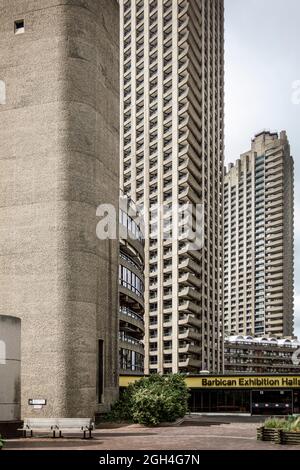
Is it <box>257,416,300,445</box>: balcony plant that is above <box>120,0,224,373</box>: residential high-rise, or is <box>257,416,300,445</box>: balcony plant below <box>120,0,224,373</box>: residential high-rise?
below

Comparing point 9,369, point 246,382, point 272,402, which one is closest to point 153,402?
point 9,369

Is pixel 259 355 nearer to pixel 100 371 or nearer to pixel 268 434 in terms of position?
pixel 100 371

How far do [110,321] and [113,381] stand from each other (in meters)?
4.38

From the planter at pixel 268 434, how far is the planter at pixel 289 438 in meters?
0.28

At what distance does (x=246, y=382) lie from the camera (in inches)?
2425

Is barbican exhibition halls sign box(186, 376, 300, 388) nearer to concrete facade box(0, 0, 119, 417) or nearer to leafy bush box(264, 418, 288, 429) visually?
concrete facade box(0, 0, 119, 417)

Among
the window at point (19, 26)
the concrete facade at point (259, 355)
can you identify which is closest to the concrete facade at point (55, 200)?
the window at point (19, 26)

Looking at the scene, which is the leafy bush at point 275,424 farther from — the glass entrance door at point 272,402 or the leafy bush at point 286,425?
the glass entrance door at point 272,402

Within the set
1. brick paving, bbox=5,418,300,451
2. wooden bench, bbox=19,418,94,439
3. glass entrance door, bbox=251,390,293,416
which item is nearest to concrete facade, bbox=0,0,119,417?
brick paving, bbox=5,418,300,451

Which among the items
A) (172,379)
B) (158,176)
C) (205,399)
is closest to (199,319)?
(158,176)

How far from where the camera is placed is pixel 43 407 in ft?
135

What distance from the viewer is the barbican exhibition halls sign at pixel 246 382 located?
60562 millimetres

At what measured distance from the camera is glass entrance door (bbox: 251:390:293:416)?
197 ft

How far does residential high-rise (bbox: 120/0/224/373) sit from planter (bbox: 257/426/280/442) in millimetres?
83074
